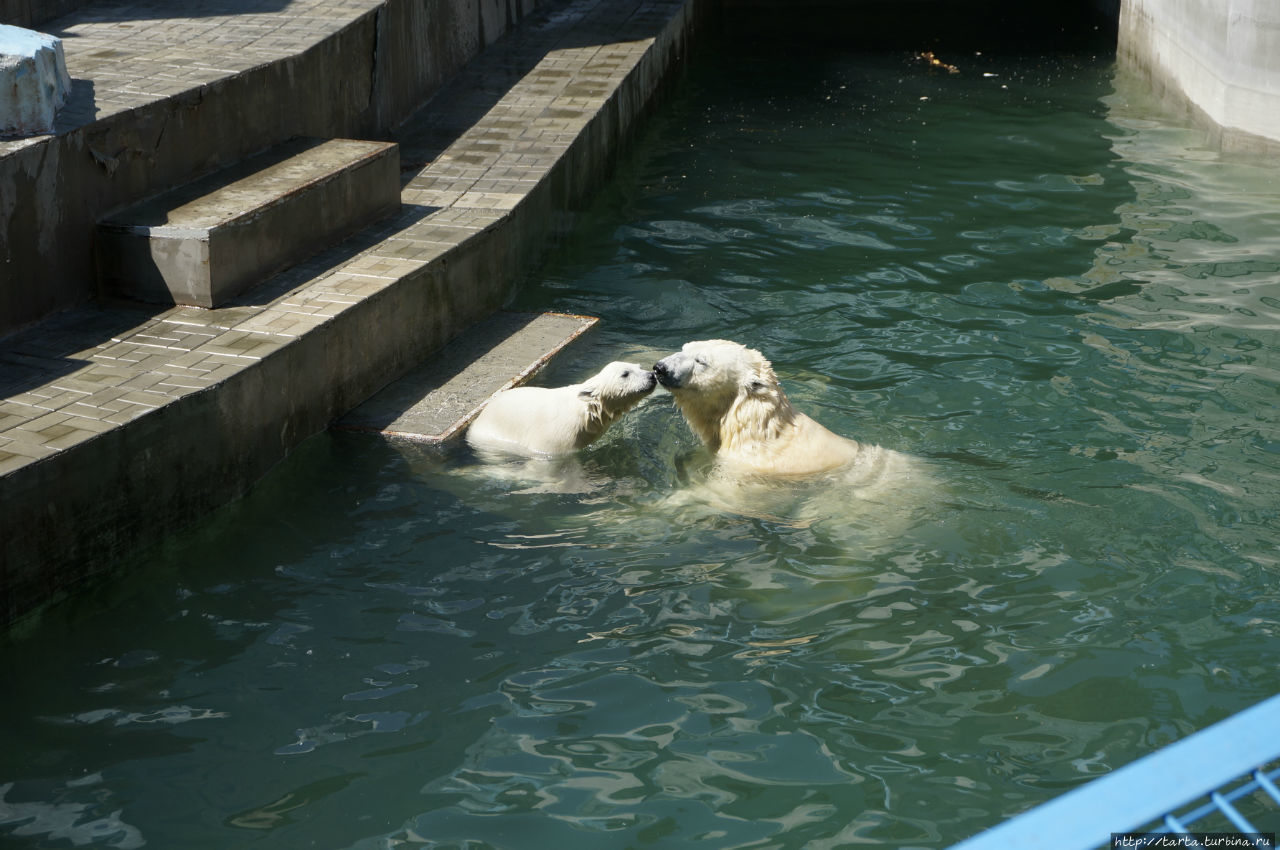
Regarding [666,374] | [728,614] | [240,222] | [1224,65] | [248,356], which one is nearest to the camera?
[728,614]

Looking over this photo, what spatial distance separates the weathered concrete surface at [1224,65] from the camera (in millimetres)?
11352

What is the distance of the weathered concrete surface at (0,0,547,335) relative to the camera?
6.05 m

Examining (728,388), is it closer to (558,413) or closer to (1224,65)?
(558,413)

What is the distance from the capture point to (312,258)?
23.8 feet

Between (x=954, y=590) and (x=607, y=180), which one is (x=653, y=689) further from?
(x=607, y=180)

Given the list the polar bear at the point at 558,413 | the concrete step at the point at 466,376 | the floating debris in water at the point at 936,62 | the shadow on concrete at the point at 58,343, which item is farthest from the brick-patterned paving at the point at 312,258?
the floating debris in water at the point at 936,62

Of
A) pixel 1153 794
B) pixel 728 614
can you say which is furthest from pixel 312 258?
pixel 1153 794

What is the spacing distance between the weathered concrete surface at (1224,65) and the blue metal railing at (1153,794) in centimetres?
1103

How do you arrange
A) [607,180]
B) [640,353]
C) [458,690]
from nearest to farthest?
[458,690]
[640,353]
[607,180]

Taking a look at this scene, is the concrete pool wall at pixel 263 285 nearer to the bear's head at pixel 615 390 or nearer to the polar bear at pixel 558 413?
the polar bear at pixel 558 413

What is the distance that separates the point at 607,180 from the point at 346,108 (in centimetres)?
283

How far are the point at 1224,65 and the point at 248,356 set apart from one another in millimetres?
10109

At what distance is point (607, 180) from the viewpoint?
1123cm

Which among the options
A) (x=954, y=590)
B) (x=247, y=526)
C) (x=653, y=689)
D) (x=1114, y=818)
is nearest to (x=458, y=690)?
(x=653, y=689)
